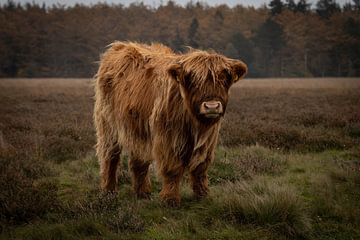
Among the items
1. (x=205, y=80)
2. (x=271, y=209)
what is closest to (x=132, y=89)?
(x=205, y=80)

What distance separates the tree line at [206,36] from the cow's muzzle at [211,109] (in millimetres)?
48670

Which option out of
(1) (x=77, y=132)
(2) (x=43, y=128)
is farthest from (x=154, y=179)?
(2) (x=43, y=128)

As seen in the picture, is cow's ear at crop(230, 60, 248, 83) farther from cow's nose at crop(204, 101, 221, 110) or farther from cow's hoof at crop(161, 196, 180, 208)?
cow's hoof at crop(161, 196, 180, 208)

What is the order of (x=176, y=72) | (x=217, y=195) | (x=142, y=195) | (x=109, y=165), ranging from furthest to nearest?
(x=109, y=165)
(x=142, y=195)
(x=217, y=195)
(x=176, y=72)

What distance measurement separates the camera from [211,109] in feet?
13.3

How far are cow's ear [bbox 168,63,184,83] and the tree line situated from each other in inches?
1902

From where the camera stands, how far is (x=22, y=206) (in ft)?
14.8

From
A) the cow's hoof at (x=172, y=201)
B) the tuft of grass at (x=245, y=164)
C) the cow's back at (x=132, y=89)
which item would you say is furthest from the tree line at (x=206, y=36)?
the cow's hoof at (x=172, y=201)

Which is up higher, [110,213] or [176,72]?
[176,72]

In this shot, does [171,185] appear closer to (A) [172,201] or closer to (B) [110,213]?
(A) [172,201]

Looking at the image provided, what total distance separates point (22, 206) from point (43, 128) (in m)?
Result: 6.49

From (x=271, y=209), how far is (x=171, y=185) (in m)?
1.18

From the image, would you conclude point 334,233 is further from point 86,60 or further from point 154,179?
point 86,60

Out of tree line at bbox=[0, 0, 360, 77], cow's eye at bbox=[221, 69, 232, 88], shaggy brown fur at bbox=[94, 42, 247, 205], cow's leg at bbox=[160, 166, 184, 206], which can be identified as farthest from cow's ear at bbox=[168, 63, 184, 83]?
tree line at bbox=[0, 0, 360, 77]
